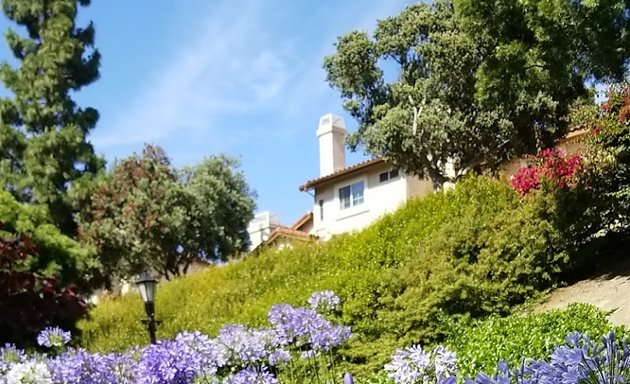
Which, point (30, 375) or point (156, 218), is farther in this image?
point (156, 218)

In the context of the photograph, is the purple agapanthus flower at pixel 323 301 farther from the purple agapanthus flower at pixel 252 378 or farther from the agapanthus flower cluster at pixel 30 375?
the agapanthus flower cluster at pixel 30 375

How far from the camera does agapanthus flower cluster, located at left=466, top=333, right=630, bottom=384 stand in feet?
5.18

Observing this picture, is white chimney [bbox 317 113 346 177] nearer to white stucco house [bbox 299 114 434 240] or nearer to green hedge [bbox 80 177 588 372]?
white stucco house [bbox 299 114 434 240]

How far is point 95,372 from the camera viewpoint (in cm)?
386

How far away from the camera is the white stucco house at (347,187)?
27.7 m

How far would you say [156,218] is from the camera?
25578mm

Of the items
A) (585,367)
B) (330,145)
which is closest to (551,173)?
(585,367)

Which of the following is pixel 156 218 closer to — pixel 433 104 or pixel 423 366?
pixel 433 104

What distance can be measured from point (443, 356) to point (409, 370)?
A: 0.45 ft

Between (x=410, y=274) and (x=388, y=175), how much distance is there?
55.2ft

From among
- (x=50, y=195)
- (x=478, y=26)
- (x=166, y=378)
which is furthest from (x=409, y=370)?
(x=50, y=195)

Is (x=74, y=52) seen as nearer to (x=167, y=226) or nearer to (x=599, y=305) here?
(x=167, y=226)

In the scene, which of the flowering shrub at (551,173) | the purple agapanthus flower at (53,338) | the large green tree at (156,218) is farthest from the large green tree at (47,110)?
the purple agapanthus flower at (53,338)

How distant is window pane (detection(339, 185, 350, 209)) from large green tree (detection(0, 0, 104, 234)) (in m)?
8.41
